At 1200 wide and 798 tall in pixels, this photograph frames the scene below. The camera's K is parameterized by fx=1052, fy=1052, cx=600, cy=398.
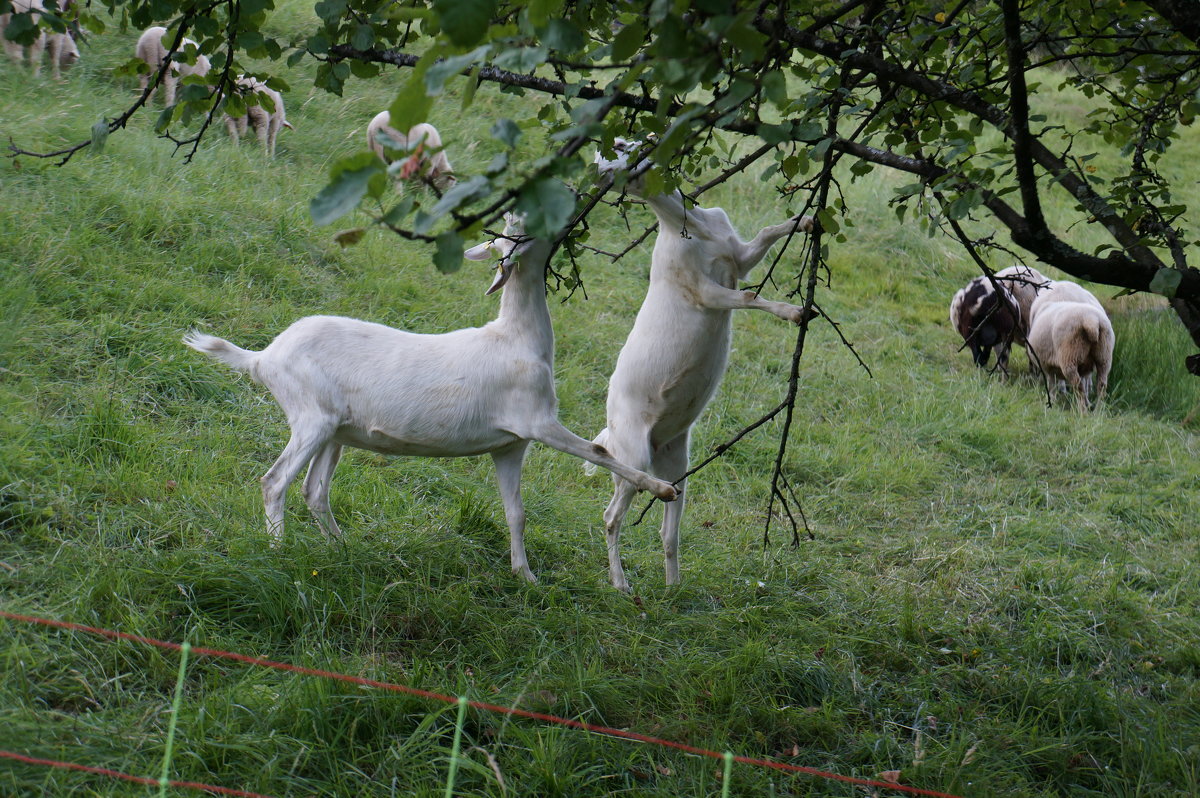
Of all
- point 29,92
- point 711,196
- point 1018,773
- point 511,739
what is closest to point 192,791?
point 511,739

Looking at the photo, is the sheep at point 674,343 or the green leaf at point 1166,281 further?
the sheep at point 674,343

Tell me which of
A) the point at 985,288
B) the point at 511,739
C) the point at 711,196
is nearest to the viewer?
the point at 511,739

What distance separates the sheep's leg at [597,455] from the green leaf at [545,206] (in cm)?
246

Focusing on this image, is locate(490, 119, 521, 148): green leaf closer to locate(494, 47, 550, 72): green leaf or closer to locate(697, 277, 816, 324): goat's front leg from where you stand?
locate(494, 47, 550, 72): green leaf

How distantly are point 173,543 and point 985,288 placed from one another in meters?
8.47

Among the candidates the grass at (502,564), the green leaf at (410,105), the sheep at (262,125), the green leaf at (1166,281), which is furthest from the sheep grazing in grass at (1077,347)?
the green leaf at (410,105)

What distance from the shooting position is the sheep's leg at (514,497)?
14.8 feet

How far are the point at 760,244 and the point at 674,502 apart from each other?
1236 mm

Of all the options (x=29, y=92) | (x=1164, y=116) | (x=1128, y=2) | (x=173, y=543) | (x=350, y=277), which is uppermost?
(x=1128, y=2)

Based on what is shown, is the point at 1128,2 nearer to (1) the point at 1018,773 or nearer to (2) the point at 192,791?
(1) the point at 1018,773

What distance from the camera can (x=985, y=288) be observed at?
34.1 feet

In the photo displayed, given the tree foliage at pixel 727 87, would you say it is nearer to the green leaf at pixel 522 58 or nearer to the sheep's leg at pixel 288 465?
the green leaf at pixel 522 58

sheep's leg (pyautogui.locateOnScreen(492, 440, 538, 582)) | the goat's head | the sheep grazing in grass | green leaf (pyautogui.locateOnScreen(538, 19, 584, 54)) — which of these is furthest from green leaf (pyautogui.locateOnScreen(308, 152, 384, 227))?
the sheep grazing in grass

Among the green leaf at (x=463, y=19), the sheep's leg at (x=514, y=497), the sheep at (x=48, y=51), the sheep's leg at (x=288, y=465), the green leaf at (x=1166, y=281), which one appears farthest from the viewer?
the sheep at (x=48, y=51)
